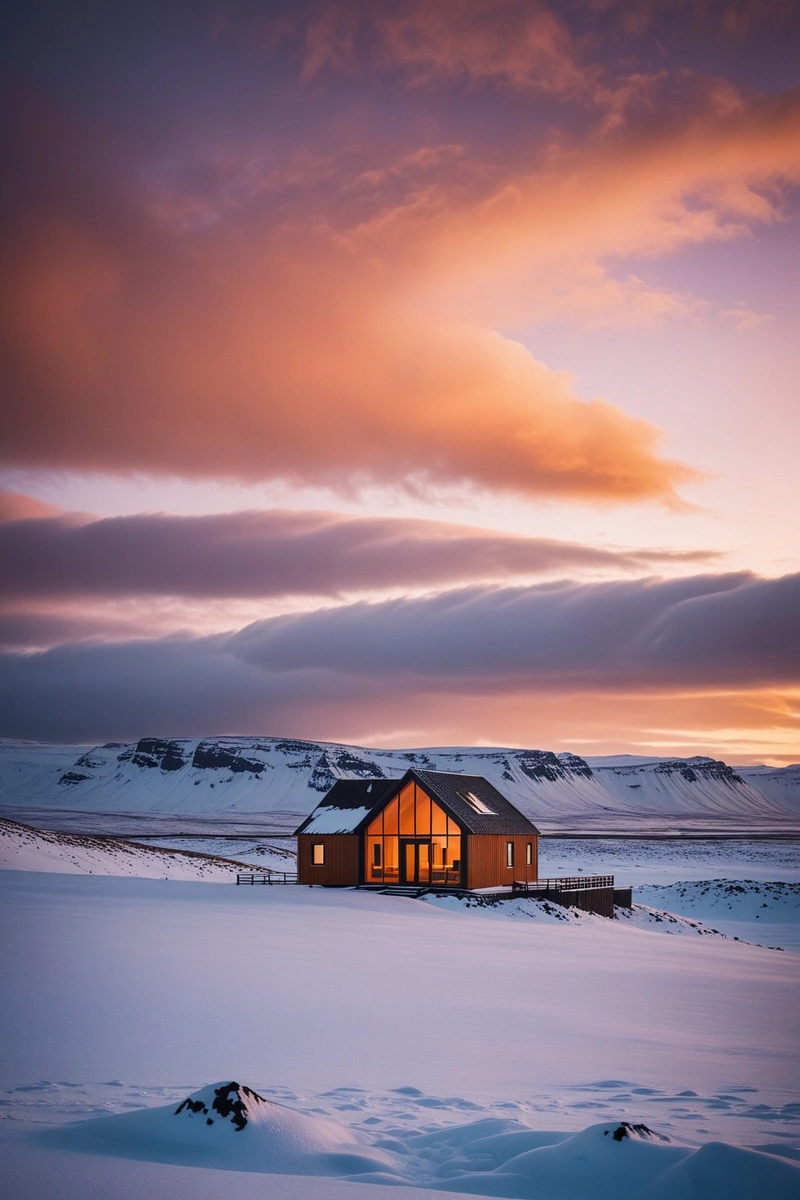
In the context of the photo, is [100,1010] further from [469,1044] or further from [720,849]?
[720,849]

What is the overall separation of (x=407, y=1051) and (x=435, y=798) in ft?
101

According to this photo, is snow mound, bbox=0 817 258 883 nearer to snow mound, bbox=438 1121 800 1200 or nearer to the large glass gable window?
the large glass gable window

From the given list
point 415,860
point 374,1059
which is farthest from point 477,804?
point 374,1059

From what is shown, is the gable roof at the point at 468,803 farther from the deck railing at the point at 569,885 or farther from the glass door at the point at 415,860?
the deck railing at the point at 569,885

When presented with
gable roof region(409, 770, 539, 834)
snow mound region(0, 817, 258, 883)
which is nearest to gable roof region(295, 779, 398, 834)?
gable roof region(409, 770, 539, 834)

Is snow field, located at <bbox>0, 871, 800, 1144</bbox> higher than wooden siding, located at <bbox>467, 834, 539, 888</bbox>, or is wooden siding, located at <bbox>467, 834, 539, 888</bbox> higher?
snow field, located at <bbox>0, 871, 800, 1144</bbox>

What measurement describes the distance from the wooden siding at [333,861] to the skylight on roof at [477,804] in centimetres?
552

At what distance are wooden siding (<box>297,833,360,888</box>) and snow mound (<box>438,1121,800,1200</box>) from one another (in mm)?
37348

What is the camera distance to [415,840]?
1716 inches

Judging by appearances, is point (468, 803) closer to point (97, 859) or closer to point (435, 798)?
point (435, 798)

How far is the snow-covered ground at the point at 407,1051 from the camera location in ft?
23.9

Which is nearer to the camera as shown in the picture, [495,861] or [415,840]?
[415,840]

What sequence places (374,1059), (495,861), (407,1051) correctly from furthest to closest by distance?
(495,861), (407,1051), (374,1059)

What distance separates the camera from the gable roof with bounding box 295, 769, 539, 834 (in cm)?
4341
